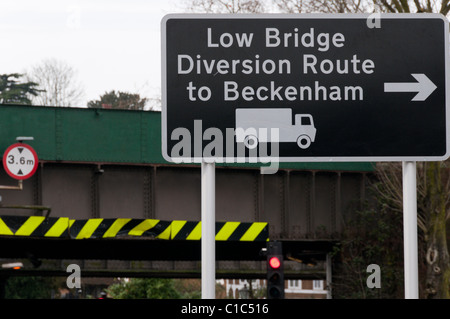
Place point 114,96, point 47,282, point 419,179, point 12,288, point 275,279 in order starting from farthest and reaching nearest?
1. point 114,96
2. point 47,282
3. point 12,288
4. point 419,179
5. point 275,279

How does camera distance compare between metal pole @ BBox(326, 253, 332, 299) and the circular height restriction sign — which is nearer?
the circular height restriction sign

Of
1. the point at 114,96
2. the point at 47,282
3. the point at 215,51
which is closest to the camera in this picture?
the point at 215,51

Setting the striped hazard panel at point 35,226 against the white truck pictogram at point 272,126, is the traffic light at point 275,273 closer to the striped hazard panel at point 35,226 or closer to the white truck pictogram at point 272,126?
the white truck pictogram at point 272,126

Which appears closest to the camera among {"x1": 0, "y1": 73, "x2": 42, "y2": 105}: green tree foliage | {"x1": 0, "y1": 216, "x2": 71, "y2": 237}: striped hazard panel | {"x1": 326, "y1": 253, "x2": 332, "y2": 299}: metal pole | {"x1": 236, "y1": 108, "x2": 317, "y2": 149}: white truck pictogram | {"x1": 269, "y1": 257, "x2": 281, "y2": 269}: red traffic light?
{"x1": 236, "y1": 108, "x2": 317, "y2": 149}: white truck pictogram

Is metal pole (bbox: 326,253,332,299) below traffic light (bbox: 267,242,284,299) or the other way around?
below

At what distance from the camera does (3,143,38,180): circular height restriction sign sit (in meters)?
28.0

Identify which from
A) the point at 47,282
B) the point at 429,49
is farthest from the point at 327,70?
the point at 47,282

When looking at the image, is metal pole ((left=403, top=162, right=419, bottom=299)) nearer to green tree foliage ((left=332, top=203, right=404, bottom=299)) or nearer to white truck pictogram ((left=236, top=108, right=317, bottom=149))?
white truck pictogram ((left=236, top=108, right=317, bottom=149))

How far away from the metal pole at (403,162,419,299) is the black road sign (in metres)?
0.21

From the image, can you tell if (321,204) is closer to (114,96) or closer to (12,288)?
(12,288)

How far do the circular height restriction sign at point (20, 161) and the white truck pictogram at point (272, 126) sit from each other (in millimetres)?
21608

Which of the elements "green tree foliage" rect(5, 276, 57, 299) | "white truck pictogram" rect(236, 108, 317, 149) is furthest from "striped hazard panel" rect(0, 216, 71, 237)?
"green tree foliage" rect(5, 276, 57, 299)

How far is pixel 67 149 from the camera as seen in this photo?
2950 centimetres

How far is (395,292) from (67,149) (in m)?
12.3
